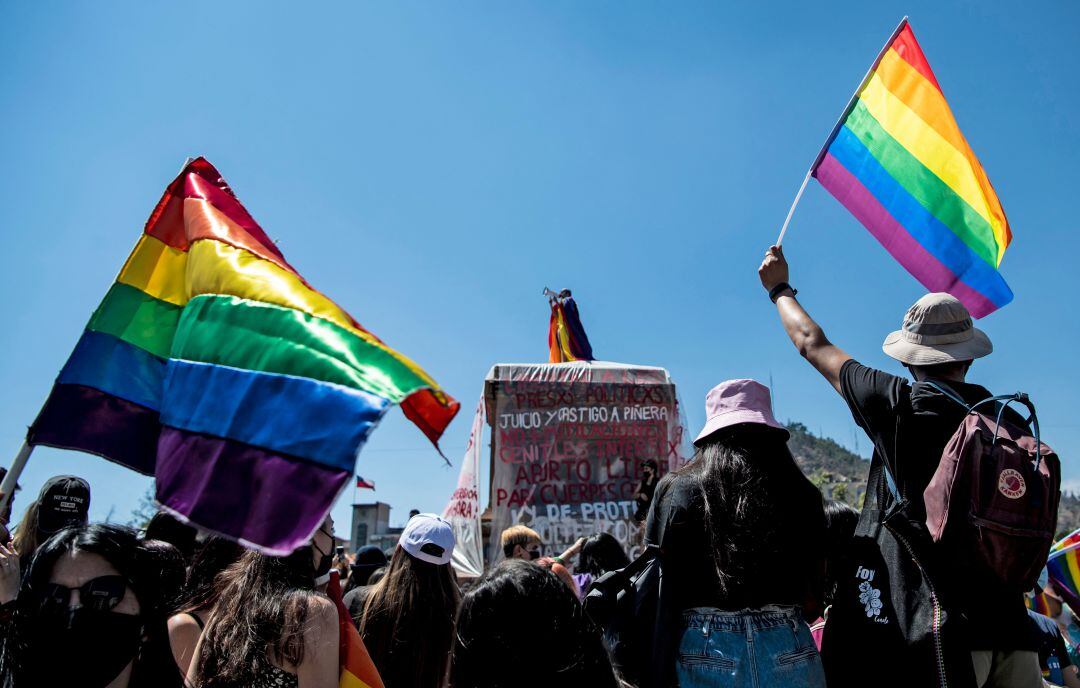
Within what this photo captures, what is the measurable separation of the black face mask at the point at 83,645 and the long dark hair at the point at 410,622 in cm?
108

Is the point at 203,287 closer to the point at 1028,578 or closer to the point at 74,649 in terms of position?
the point at 74,649

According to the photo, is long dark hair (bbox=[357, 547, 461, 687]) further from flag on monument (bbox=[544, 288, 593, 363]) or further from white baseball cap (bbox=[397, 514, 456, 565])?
flag on monument (bbox=[544, 288, 593, 363])

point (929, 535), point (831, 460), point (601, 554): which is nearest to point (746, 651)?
point (929, 535)

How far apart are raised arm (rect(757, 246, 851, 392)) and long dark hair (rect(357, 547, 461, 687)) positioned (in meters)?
1.87

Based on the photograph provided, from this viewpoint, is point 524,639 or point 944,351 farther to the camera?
point 944,351

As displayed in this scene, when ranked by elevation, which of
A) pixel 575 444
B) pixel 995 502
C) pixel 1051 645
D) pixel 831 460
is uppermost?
pixel 831 460

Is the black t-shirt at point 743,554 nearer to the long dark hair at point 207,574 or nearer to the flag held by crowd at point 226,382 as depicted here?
the flag held by crowd at point 226,382

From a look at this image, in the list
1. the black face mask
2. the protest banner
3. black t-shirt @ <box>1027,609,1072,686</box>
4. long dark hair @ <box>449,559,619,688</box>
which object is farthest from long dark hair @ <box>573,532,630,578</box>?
long dark hair @ <box>449,559,619,688</box>

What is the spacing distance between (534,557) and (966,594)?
142 inches

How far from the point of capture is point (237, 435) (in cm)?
261

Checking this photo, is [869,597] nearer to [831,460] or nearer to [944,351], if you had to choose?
[944,351]

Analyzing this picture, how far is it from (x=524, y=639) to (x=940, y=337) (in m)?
1.83

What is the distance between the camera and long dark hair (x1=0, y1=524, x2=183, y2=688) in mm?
2428

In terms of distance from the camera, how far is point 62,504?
388 centimetres
